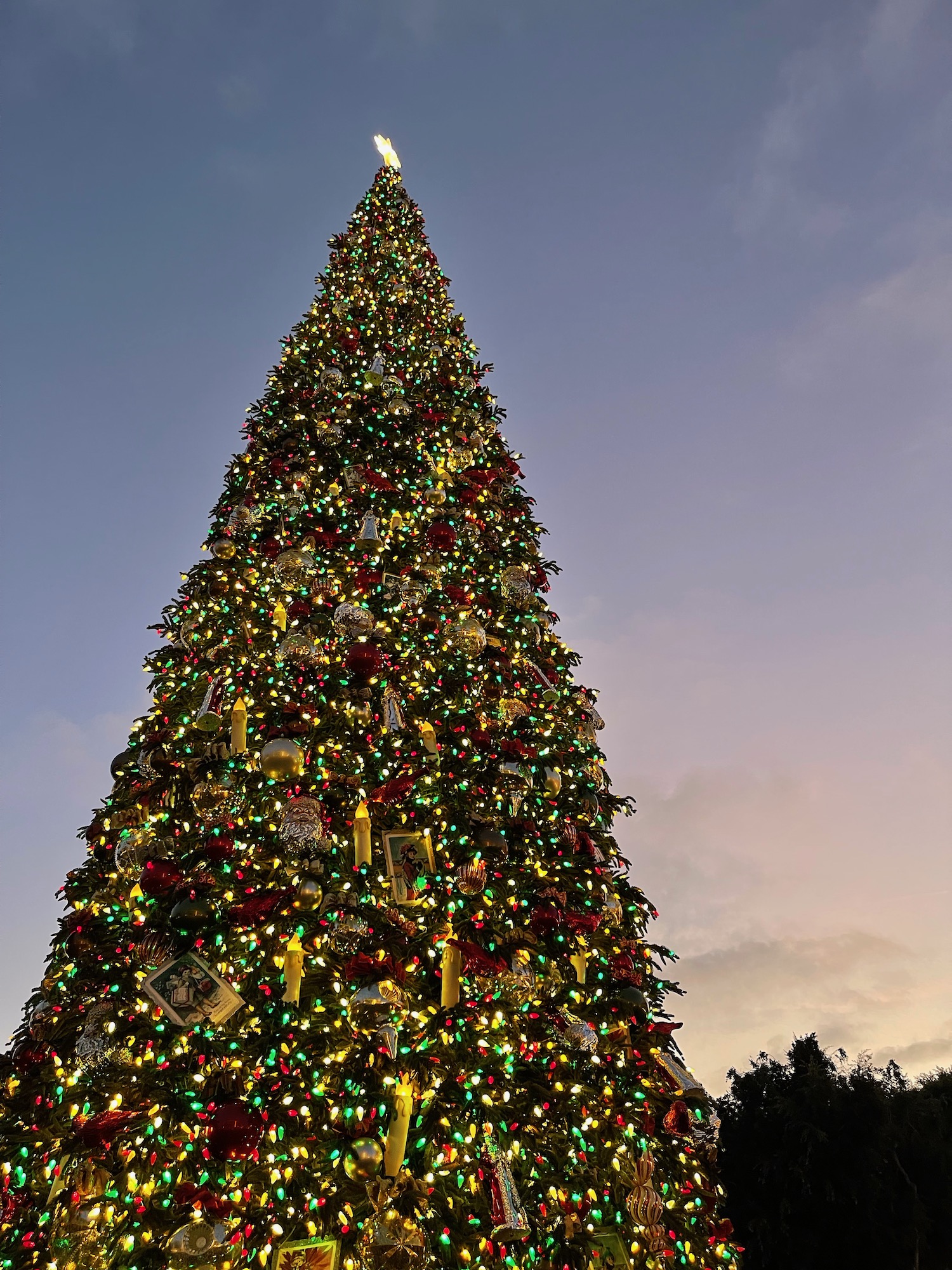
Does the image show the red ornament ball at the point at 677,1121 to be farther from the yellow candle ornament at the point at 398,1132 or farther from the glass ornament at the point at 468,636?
the glass ornament at the point at 468,636

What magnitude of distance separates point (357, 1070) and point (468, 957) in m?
0.58

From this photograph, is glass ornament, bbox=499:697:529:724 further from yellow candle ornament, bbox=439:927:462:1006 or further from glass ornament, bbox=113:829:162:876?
glass ornament, bbox=113:829:162:876

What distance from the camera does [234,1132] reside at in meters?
2.21

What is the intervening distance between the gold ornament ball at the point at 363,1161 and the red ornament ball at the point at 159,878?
4.24ft

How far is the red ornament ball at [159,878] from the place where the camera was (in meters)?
2.80

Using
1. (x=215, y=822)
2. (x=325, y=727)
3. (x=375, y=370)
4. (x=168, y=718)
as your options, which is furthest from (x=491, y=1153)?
(x=375, y=370)

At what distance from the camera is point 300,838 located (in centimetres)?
293

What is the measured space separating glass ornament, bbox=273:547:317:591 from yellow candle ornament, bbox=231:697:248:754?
945 mm

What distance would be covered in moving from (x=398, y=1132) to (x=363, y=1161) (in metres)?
0.15

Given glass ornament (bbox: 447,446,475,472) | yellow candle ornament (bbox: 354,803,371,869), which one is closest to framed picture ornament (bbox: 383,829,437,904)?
yellow candle ornament (bbox: 354,803,371,869)

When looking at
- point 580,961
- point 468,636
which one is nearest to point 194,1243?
point 580,961

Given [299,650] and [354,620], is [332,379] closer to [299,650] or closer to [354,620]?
[354,620]

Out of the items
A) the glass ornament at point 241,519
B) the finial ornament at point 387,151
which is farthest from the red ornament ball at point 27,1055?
the finial ornament at point 387,151

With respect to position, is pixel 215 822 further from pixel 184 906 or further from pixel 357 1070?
pixel 357 1070
